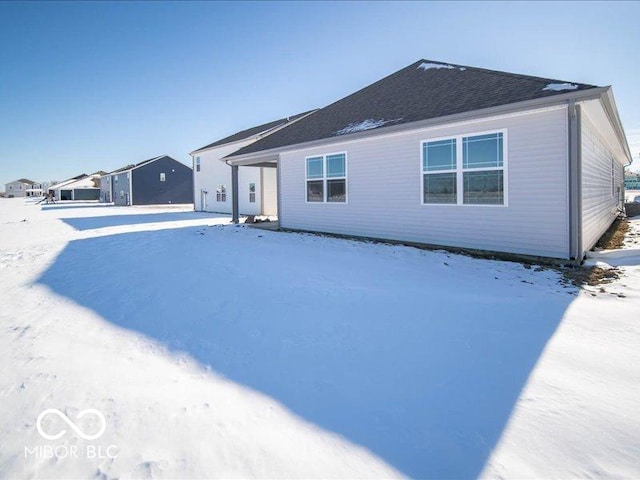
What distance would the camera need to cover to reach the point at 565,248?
733 centimetres

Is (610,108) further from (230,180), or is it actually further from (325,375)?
(230,180)

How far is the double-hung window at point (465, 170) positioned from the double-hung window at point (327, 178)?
304cm

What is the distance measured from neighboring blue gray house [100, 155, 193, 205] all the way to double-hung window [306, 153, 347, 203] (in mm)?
33766

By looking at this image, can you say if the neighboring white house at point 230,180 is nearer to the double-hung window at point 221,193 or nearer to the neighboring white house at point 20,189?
the double-hung window at point 221,193

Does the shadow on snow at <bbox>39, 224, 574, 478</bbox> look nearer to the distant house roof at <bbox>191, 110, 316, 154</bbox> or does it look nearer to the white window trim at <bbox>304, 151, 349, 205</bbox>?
the white window trim at <bbox>304, 151, 349, 205</bbox>

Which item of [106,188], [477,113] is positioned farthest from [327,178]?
[106,188]

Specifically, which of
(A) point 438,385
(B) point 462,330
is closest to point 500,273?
(B) point 462,330

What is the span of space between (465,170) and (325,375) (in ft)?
22.6

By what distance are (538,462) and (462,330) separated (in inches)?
84.2

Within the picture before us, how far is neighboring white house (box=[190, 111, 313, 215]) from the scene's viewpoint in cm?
2161

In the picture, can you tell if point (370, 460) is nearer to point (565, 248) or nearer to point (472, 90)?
point (565, 248)

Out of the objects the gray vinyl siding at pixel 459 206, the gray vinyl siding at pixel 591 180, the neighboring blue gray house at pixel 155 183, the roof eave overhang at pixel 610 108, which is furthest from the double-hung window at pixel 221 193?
the roof eave overhang at pixel 610 108

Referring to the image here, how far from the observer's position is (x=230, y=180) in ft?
81.9

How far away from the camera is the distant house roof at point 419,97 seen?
8.05 m
